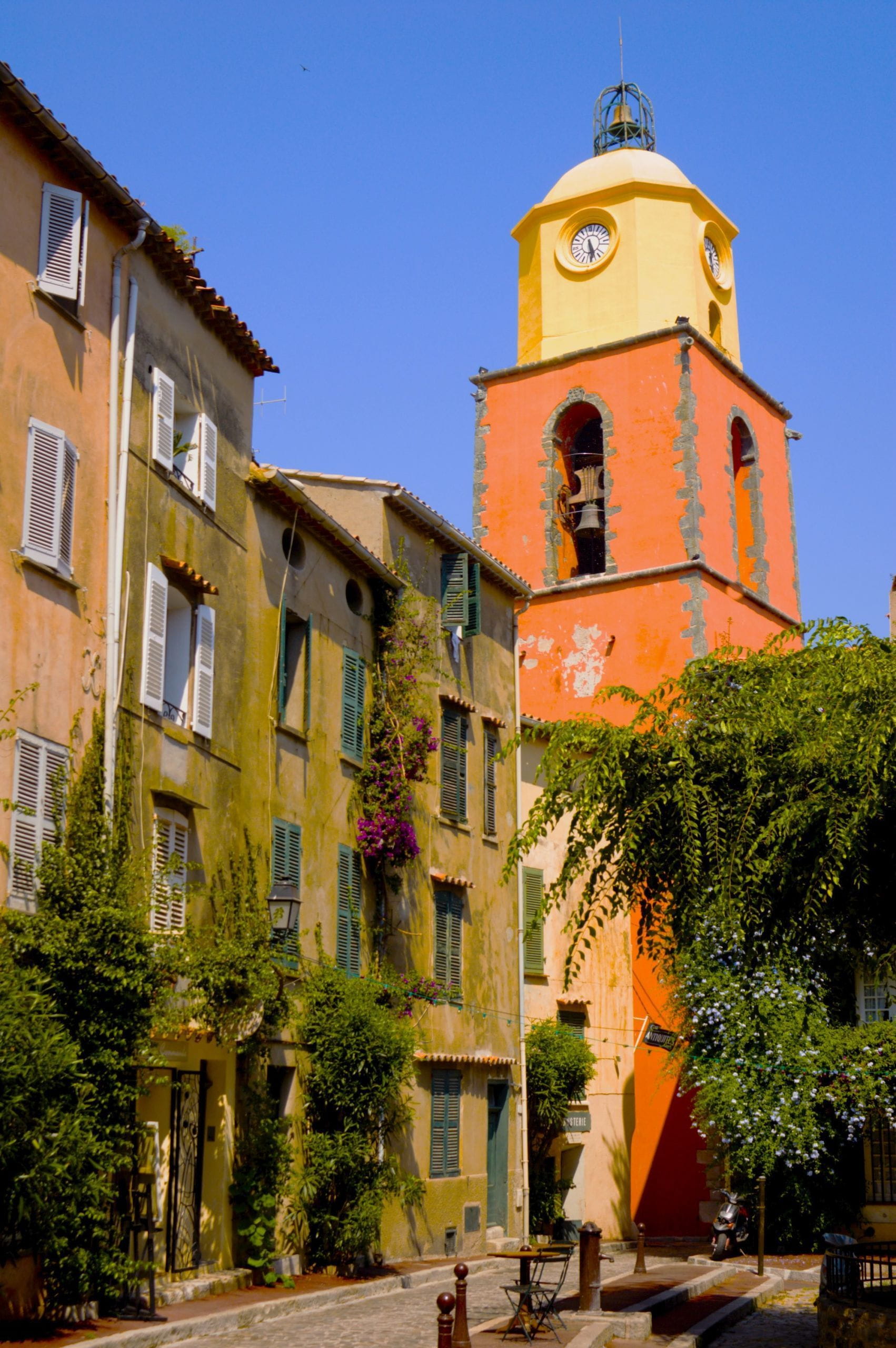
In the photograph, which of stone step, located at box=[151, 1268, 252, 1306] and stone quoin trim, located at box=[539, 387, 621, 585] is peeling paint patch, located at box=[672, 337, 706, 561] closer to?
stone quoin trim, located at box=[539, 387, 621, 585]

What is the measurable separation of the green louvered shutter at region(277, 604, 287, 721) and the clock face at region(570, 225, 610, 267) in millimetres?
19483

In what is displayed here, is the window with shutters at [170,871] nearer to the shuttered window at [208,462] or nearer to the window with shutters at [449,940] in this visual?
the shuttered window at [208,462]

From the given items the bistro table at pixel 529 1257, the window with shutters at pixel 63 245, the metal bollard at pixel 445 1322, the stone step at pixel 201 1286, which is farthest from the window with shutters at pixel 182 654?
the metal bollard at pixel 445 1322

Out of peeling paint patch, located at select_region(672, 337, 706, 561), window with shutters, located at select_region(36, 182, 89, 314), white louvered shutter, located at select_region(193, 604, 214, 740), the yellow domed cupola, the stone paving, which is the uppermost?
the yellow domed cupola

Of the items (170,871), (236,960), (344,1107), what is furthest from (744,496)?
(170,871)

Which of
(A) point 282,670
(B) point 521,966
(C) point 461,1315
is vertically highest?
(A) point 282,670

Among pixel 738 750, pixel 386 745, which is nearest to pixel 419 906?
pixel 386 745

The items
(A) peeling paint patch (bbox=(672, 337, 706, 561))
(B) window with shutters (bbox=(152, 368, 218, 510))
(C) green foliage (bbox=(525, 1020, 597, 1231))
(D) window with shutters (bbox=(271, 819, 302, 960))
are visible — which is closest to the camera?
(B) window with shutters (bbox=(152, 368, 218, 510))

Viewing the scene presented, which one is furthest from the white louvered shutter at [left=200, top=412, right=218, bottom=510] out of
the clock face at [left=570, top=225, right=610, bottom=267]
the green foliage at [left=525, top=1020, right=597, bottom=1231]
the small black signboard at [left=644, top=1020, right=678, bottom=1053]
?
the clock face at [left=570, top=225, right=610, bottom=267]

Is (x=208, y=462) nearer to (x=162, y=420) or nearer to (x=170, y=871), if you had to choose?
(x=162, y=420)

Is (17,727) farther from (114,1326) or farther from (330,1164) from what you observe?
(330,1164)

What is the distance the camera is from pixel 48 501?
523 inches

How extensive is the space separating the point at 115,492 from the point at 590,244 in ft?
76.1

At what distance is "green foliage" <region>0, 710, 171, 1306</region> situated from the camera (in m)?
12.2
